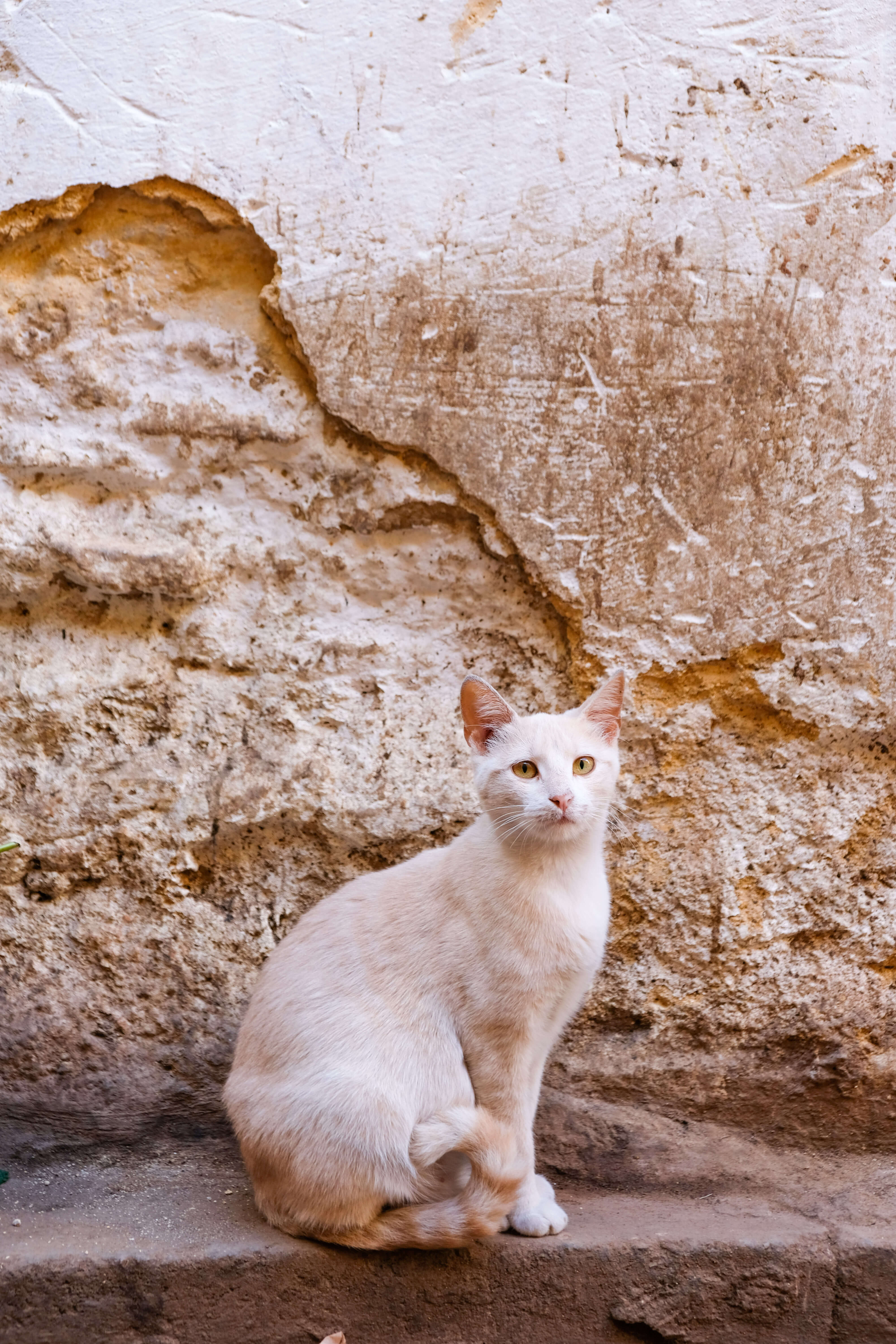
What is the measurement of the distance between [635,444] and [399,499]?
0.56 metres

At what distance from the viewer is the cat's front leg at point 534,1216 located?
2.00 m

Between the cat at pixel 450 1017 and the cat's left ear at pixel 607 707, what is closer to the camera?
the cat at pixel 450 1017

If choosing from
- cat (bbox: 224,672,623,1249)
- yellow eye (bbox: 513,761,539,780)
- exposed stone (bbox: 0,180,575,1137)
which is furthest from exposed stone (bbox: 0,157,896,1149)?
yellow eye (bbox: 513,761,539,780)

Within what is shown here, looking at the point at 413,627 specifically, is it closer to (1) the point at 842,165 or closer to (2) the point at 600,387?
(2) the point at 600,387

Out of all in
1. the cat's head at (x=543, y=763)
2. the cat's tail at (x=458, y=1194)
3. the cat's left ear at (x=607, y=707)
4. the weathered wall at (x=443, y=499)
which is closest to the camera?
the cat's tail at (x=458, y=1194)

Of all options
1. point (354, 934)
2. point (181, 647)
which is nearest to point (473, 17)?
point (181, 647)

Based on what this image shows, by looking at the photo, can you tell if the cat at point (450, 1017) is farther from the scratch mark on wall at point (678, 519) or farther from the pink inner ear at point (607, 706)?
the scratch mark on wall at point (678, 519)

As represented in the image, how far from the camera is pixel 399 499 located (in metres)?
2.43

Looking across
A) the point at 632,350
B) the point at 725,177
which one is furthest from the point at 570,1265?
the point at 725,177

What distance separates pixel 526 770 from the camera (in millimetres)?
1962

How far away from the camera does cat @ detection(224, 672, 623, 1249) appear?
6.05 feet

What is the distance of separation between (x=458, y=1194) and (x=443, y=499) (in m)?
1.47

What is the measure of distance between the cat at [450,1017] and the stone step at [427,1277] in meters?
0.09

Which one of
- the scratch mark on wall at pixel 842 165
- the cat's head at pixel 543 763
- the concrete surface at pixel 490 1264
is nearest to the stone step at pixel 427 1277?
the concrete surface at pixel 490 1264
